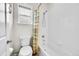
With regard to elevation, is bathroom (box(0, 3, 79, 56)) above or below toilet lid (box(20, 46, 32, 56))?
above

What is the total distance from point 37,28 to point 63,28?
0.89ft

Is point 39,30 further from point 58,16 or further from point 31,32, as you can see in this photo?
point 58,16

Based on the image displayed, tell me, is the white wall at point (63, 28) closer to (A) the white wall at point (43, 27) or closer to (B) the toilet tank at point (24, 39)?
(A) the white wall at point (43, 27)

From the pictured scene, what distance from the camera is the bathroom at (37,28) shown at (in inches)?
43.2

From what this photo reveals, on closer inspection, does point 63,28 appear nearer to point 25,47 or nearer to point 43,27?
point 43,27

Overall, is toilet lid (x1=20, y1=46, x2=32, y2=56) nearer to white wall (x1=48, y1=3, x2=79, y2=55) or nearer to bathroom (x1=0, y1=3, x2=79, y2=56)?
bathroom (x1=0, y1=3, x2=79, y2=56)

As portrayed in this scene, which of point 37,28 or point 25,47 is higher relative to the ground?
point 37,28

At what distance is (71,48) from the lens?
1.08 metres

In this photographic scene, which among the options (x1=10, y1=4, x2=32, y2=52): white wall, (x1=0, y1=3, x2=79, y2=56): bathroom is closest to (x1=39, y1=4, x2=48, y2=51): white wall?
(x1=0, y1=3, x2=79, y2=56): bathroom

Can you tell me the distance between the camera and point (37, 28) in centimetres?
116

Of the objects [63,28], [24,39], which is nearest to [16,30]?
[24,39]

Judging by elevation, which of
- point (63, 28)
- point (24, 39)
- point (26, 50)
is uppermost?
point (63, 28)

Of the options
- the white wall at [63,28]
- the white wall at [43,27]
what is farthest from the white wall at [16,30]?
the white wall at [63,28]

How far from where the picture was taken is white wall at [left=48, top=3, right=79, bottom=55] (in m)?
1.07
